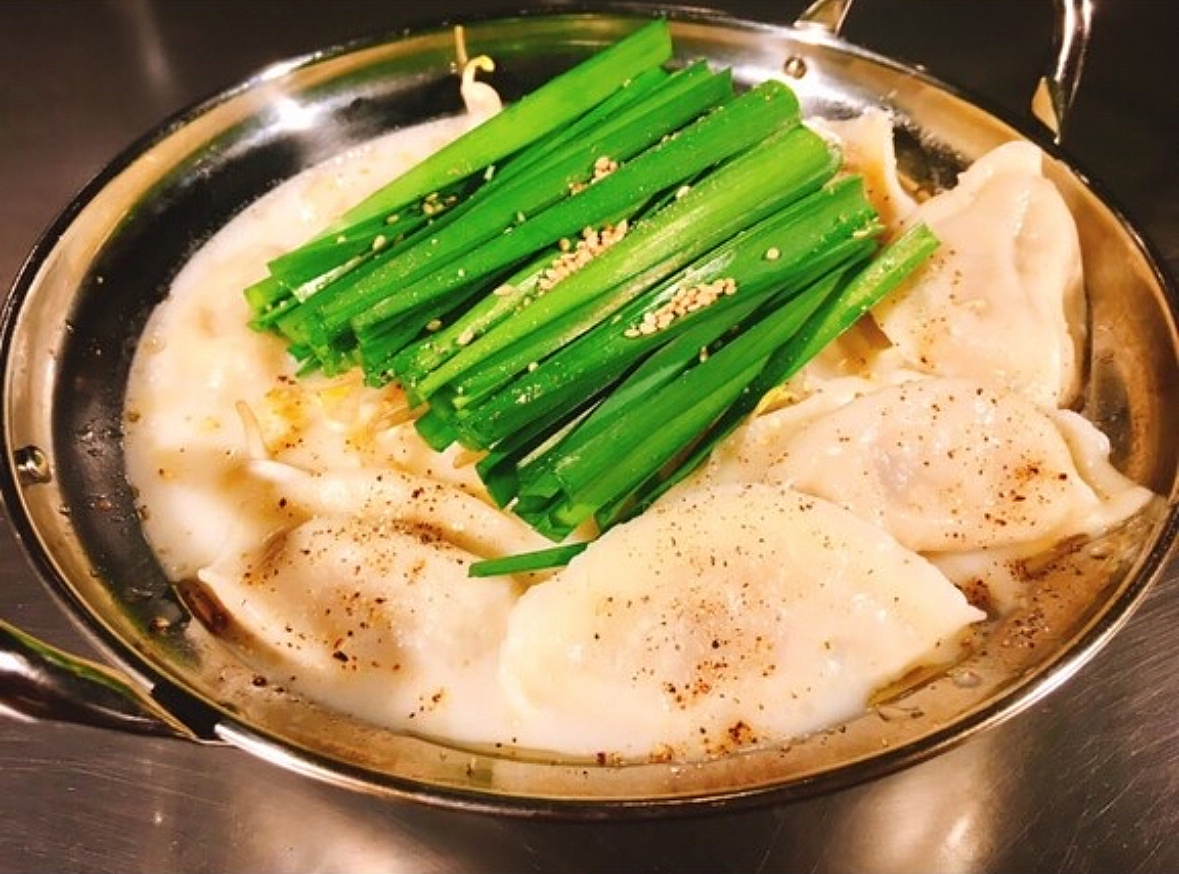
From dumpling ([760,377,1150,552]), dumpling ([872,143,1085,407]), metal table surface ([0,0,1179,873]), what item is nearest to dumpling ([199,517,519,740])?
metal table surface ([0,0,1179,873])

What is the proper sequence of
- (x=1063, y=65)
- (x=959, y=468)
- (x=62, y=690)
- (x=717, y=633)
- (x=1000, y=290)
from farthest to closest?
(x=1063, y=65) < (x=1000, y=290) < (x=959, y=468) < (x=717, y=633) < (x=62, y=690)

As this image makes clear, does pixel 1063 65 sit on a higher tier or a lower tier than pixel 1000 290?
higher

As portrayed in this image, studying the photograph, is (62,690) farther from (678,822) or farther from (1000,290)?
(1000,290)

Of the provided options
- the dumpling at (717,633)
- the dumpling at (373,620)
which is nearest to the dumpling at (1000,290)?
the dumpling at (717,633)

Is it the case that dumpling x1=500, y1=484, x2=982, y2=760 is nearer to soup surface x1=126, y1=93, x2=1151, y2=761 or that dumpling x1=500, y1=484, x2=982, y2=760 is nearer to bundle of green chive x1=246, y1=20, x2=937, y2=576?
soup surface x1=126, y1=93, x2=1151, y2=761

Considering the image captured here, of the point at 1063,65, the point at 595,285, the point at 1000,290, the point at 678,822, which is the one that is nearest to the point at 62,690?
the point at 678,822

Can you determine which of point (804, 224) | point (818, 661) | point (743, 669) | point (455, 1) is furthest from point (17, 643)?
point (455, 1)

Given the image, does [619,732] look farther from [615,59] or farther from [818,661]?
[615,59]
